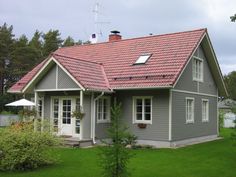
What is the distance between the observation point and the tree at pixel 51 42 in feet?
187

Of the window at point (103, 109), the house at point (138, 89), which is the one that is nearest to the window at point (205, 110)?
the house at point (138, 89)

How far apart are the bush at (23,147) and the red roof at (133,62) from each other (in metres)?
6.02

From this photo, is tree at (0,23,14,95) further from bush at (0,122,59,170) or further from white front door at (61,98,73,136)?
bush at (0,122,59,170)

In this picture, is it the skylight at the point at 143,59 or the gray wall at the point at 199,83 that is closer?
the gray wall at the point at 199,83

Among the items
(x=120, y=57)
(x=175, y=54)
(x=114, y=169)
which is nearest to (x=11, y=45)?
(x=120, y=57)

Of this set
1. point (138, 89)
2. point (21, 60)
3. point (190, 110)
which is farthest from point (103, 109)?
point (21, 60)

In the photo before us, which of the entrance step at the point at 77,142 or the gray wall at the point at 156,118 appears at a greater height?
the gray wall at the point at 156,118

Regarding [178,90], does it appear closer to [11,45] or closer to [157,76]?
[157,76]

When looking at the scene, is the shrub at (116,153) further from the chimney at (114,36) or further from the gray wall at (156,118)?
the chimney at (114,36)

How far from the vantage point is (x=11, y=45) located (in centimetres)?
5203

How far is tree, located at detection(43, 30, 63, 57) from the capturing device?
187 feet

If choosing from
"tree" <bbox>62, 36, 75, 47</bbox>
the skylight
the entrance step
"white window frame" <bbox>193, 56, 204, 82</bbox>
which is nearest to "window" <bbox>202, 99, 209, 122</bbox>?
"white window frame" <bbox>193, 56, 204, 82</bbox>

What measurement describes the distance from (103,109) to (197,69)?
6267mm

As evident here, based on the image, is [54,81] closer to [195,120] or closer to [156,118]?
[156,118]
